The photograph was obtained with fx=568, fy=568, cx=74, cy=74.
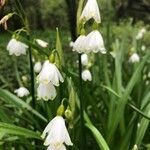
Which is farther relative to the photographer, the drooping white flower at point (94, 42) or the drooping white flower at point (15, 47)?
the drooping white flower at point (15, 47)

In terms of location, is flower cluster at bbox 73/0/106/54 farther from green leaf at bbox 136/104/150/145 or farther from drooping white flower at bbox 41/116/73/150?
green leaf at bbox 136/104/150/145

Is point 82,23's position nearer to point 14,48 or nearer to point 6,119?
point 14,48

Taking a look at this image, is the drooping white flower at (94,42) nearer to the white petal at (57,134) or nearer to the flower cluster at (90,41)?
the flower cluster at (90,41)

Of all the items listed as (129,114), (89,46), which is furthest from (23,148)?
(89,46)

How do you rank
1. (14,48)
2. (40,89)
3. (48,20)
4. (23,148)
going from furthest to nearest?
(48,20)
(23,148)
(14,48)
(40,89)

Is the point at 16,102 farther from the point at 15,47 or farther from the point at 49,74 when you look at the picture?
the point at 49,74

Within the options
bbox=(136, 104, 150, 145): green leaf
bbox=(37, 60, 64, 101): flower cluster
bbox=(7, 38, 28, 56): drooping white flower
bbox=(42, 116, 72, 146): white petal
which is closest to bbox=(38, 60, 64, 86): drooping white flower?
bbox=(37, 60, 64, 101): flower cluster

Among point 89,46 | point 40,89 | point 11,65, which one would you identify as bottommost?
point 11,65

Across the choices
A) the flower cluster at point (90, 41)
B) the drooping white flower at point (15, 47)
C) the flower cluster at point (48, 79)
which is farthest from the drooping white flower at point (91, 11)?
the drooping white flower at point (15, 47)
